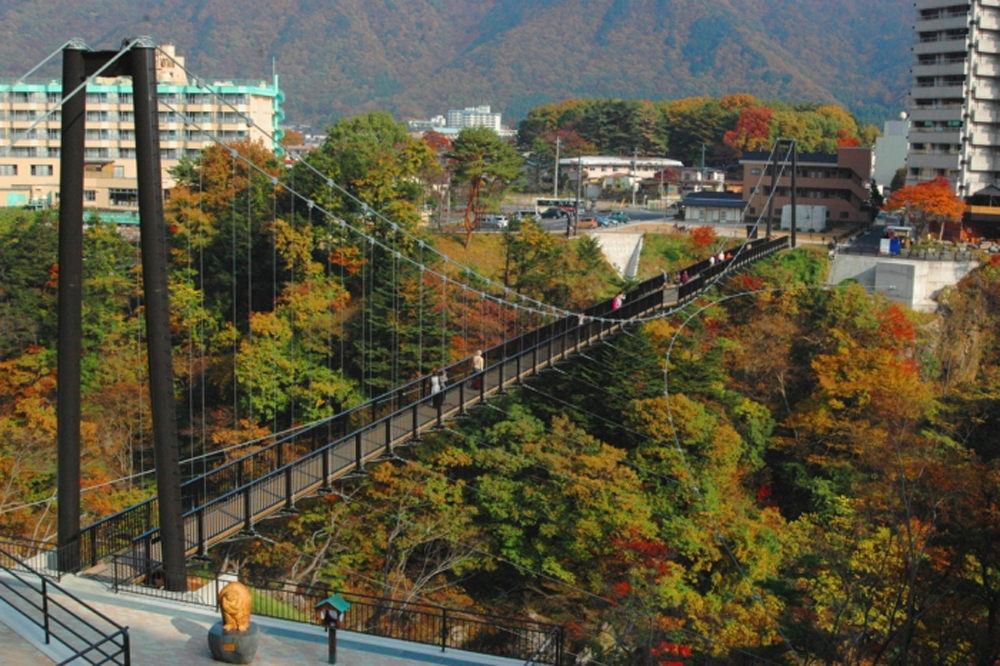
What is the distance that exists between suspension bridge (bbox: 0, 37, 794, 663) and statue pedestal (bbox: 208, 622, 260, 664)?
74.0 inches

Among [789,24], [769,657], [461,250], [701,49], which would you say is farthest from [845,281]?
[789,24]

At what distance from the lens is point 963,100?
4425cm

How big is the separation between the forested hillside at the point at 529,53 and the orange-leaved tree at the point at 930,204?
359 ft

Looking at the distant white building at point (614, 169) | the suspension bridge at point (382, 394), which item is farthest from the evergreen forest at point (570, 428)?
the distant white building at point (614, 169)

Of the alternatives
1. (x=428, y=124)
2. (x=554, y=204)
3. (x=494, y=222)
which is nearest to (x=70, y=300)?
(x=494, y=222)

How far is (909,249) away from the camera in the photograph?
38406 mm

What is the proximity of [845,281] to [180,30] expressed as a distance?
145 metres

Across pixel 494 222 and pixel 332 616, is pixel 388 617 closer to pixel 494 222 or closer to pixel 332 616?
pixel 332 616

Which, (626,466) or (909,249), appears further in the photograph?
(909,249)

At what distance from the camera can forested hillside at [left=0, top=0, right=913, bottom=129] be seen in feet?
513

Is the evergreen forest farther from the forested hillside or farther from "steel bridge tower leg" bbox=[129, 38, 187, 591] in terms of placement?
the forested hillside

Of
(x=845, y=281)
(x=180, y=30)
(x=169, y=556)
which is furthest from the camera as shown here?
(x=180, y=30)

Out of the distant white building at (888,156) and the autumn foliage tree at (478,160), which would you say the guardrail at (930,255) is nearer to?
the autumn foliage tree at (478,160)

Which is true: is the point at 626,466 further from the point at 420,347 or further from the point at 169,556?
the point at 169,556
